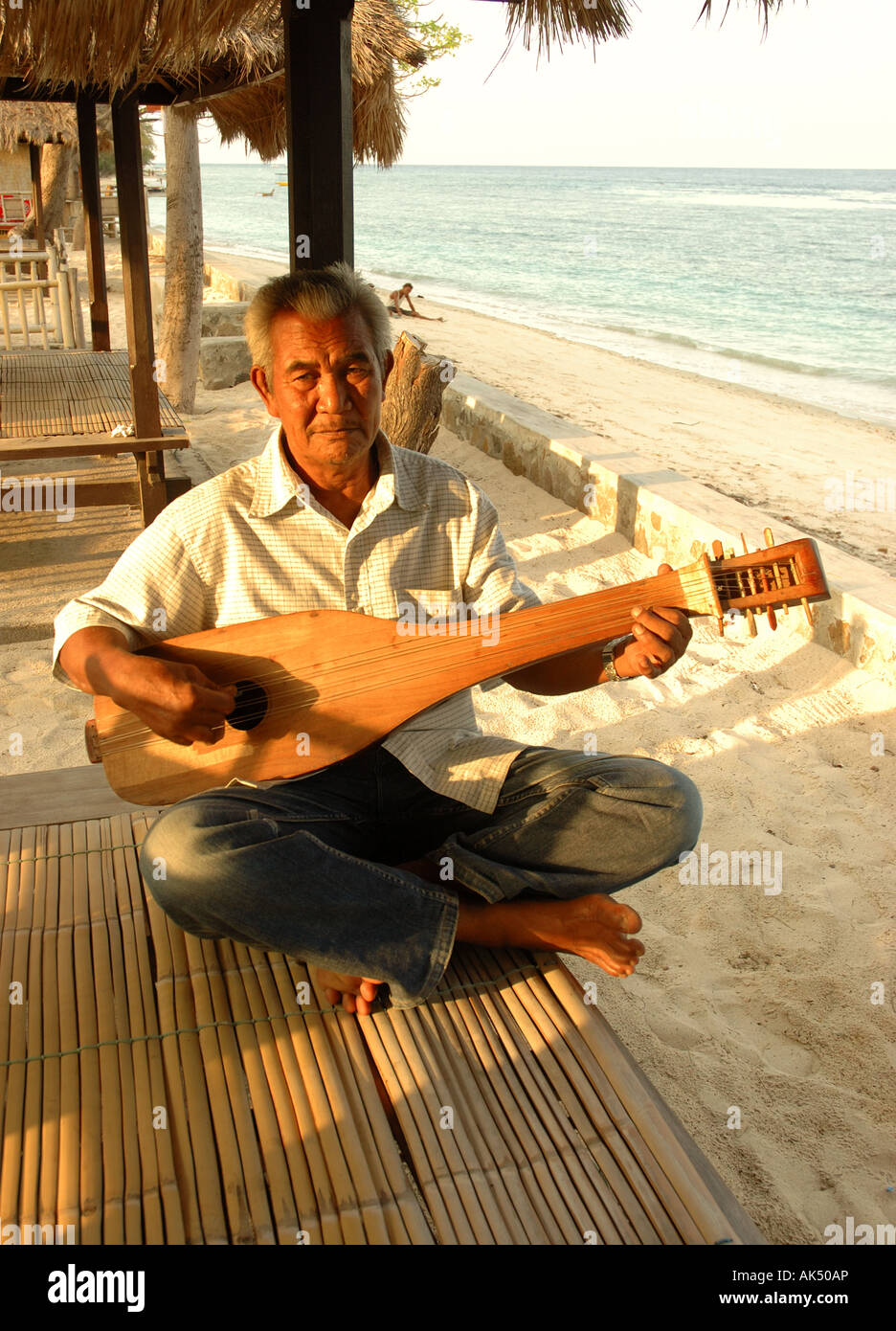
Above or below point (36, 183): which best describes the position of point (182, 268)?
below

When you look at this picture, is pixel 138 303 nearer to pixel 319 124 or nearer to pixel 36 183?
pixel 319 124

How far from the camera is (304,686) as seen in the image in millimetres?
1944

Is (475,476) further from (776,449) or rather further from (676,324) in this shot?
(676,324)

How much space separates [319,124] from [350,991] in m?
1.98

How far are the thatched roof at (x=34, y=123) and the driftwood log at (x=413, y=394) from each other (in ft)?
26.5

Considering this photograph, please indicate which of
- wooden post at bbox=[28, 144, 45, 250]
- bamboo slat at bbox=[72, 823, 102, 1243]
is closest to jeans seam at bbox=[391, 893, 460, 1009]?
bamboo slat at bbox=[72, 823, 102, 1243]

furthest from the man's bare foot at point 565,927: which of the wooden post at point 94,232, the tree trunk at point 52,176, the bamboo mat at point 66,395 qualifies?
the tree trunk at point 52,176

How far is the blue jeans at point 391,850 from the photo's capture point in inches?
67.1

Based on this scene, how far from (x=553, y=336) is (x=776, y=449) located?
8.57 m

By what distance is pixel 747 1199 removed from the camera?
1.81 metres

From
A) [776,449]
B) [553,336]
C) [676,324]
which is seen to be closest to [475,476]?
[776,449]

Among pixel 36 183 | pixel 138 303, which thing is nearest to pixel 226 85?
pixel 138 303

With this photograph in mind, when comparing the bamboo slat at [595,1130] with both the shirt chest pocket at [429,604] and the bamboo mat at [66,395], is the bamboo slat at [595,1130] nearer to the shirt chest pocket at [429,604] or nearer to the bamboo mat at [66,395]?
the shirt chest pocket at [429,604]

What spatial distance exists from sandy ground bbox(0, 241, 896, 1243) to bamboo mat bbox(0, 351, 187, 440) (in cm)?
62
